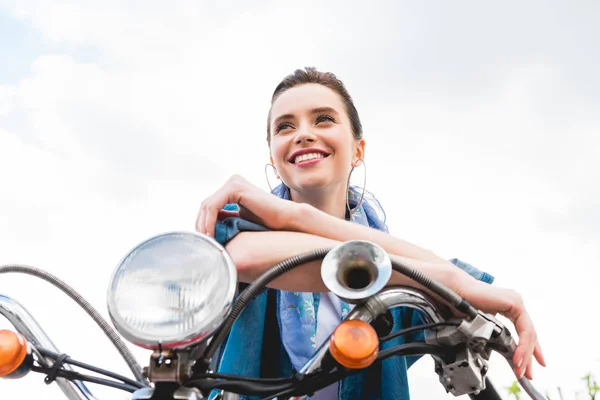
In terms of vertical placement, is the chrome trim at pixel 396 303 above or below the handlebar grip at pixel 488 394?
above

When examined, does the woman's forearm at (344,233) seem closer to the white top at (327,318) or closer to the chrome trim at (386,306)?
the chrome trim at (386,306)

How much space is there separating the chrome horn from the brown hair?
1.55 meters

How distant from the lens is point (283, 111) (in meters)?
2.17

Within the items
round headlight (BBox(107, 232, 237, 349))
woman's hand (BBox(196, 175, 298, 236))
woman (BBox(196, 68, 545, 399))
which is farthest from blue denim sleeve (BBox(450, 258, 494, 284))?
round headlight (BBox(107, 232, 237, 349))

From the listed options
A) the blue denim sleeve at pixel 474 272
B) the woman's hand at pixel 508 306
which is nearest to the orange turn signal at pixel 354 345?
the woman's hand at pixel 508 306

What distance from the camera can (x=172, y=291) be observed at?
2.68 feet

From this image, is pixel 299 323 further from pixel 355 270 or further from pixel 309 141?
pixel 355 270

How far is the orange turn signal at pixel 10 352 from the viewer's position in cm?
98

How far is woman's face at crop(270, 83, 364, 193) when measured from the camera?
2078 millimetres

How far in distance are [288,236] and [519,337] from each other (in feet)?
1.73

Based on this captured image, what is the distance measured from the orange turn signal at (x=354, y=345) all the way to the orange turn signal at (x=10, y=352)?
1.99ft

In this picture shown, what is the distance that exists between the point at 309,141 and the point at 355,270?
3.90 feet

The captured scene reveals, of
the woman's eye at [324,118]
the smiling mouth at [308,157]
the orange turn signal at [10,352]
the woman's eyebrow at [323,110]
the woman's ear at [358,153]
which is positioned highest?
the woman's ear at [358,153]

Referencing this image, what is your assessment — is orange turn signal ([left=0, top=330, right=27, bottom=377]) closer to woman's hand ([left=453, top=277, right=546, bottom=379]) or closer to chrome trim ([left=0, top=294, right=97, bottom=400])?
chrome trim ([left=0, top=294, right=97, bottom=400])
